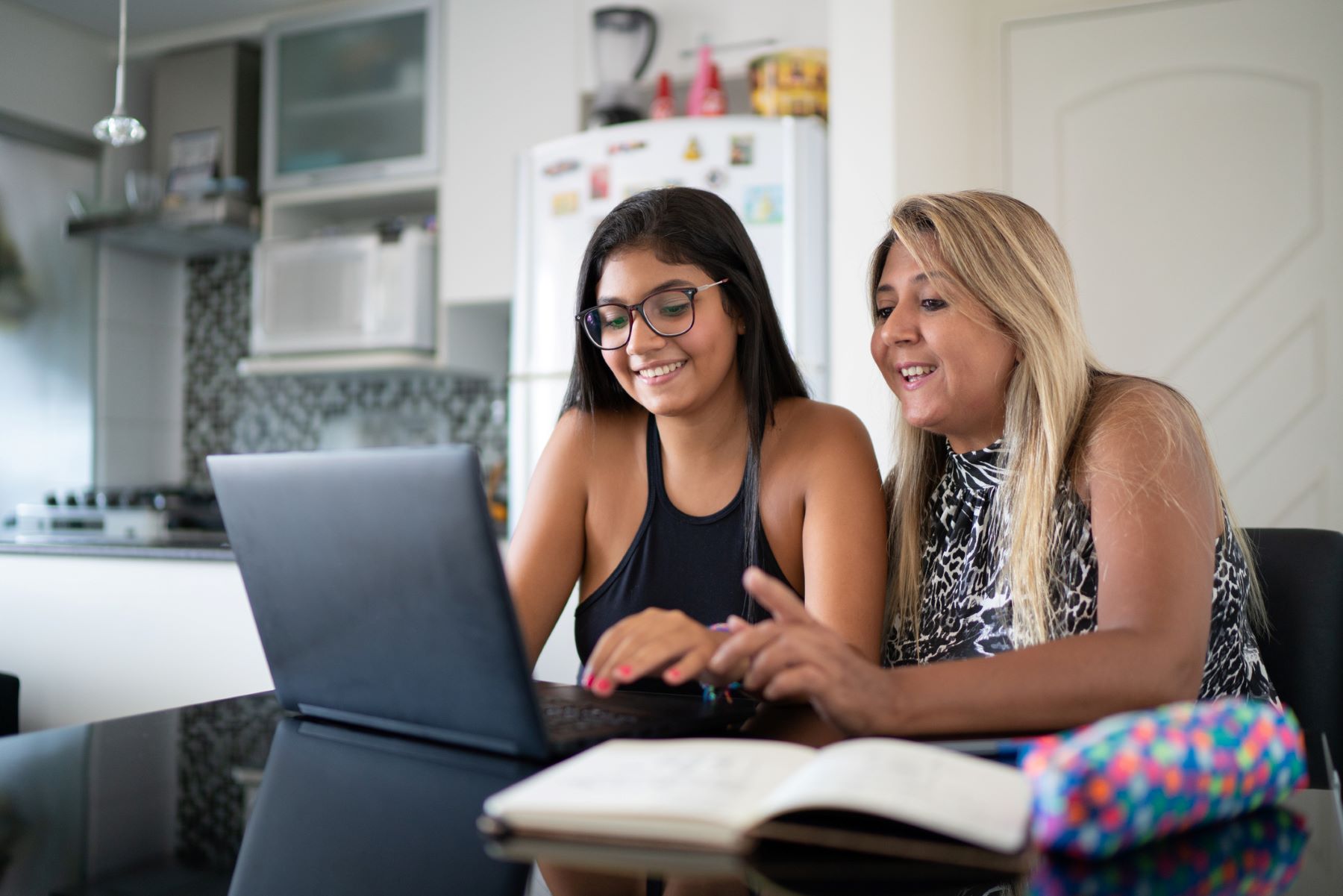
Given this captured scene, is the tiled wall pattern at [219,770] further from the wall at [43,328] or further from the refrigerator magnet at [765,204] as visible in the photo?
the wall at [43,328]

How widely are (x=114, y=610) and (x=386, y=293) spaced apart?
1.42m

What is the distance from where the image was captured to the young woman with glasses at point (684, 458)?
50.8 inches

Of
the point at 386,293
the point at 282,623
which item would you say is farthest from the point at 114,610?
the point at 282,623

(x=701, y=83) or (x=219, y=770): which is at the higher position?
(x=701, y=83)

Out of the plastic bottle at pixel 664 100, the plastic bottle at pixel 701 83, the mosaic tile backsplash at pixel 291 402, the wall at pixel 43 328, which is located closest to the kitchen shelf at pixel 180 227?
the wall at pixel 43 328

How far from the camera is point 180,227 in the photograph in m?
3.78

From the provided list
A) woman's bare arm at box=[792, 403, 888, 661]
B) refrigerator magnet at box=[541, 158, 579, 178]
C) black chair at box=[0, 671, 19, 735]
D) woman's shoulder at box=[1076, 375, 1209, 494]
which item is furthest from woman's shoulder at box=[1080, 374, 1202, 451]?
black chair at box=[0, 671, 19, 735]

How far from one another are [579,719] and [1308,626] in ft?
2.65

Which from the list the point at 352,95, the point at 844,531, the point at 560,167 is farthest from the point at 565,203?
the point at 844,531

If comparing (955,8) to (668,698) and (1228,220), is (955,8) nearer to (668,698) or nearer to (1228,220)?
(1228,220)

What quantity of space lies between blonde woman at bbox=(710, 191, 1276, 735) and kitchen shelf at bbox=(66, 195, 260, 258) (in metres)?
3.06

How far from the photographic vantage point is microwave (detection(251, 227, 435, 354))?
3.52m

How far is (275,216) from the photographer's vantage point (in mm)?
3881

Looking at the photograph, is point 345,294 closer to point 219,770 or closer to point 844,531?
point 844,531
